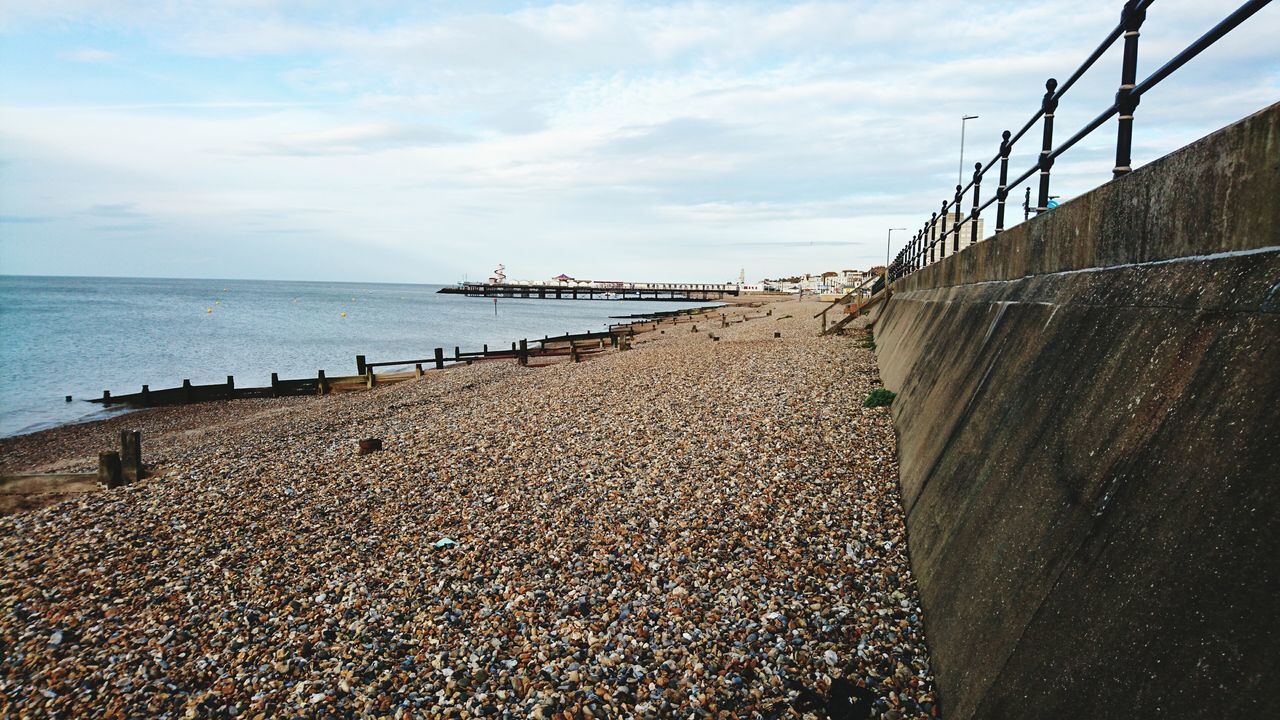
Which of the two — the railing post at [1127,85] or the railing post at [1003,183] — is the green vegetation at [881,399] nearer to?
the railing post at [1003,183]

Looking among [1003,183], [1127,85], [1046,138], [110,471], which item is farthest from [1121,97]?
[110,471]

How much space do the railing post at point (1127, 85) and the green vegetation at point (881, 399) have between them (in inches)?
276

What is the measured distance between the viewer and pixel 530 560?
22.4 feet

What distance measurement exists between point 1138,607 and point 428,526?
726cm

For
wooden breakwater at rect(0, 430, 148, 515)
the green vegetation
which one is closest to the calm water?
wooden breakwater at rect(0, 430, 148, 515)

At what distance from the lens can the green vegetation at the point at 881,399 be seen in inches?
431

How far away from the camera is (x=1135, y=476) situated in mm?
2748

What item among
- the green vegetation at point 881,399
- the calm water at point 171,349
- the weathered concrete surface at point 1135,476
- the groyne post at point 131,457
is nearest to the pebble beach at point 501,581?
the groyne post at point 131,457

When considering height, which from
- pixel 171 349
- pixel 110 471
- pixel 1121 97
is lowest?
pixel 171 349

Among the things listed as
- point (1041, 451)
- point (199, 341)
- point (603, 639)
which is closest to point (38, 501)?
point (603, 639)

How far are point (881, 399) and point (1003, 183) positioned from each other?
4.01m

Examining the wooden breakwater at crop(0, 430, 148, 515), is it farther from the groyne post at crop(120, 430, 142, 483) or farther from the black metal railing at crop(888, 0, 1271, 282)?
the black metal railing at crop(888, 0, 1271, 282)

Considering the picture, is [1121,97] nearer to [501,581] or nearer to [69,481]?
[501,581]

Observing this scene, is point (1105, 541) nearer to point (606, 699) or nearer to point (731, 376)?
point (606, 699)
